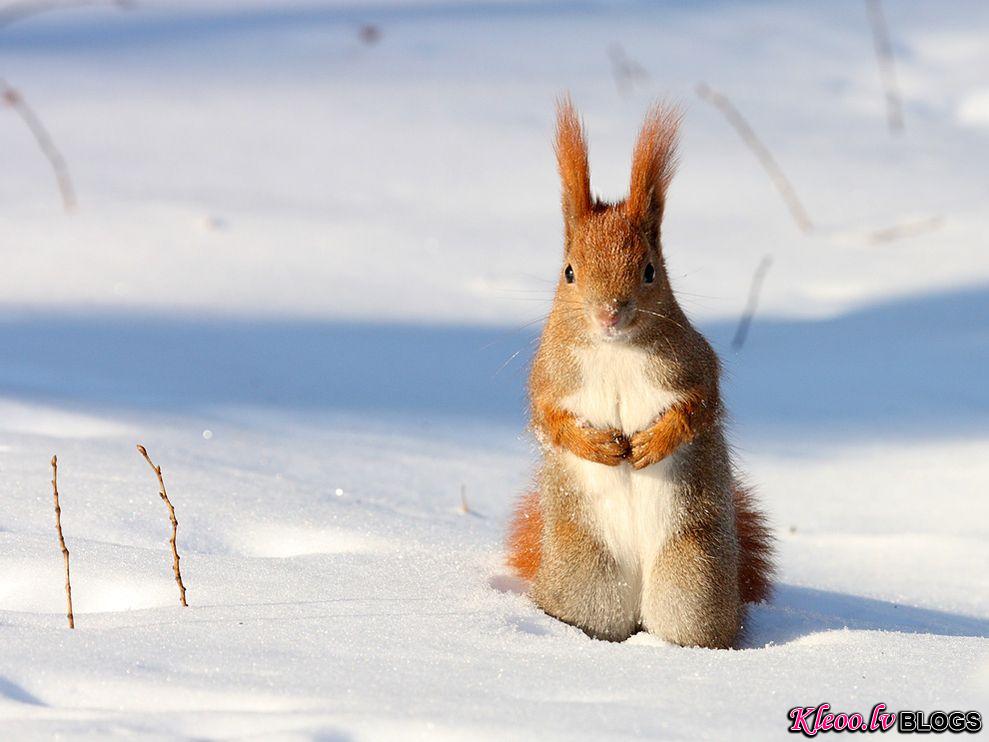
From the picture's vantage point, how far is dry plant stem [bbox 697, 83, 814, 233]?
301 inches

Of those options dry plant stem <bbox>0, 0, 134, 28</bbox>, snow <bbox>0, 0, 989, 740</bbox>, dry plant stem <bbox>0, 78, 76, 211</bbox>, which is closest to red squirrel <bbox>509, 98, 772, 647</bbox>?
snow <bbox>0, 0, 989, 740</bbox>

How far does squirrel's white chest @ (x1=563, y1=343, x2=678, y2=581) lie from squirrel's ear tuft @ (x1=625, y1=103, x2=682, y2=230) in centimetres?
33

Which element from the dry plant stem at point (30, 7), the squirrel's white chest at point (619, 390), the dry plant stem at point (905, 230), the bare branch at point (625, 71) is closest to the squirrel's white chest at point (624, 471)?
the squirrel's white chest at point (619, 390)

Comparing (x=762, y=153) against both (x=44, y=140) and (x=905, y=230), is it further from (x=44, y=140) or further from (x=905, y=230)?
(x=44, y=140)

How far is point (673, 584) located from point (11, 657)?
138 centimetres

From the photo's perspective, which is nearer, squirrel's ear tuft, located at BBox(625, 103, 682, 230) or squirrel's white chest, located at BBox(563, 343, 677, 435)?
squirrel's white chest, located at BBox(563, 343, 677, 435)

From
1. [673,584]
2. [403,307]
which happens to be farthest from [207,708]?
[403,307]

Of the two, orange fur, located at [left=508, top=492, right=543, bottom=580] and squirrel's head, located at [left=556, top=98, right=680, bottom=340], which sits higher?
squirrel's head, located at [left=556, top=98, right=680, bottom=340]

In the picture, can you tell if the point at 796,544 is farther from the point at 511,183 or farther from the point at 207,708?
the point at 511,183

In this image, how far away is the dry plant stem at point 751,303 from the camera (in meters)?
6.27

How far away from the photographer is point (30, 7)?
10.5 meters

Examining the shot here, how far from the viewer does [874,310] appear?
6543 mm

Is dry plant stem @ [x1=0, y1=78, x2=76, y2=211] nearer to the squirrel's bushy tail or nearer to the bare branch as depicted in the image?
the bare branch

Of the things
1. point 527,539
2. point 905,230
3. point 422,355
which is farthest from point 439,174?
point 527,539
